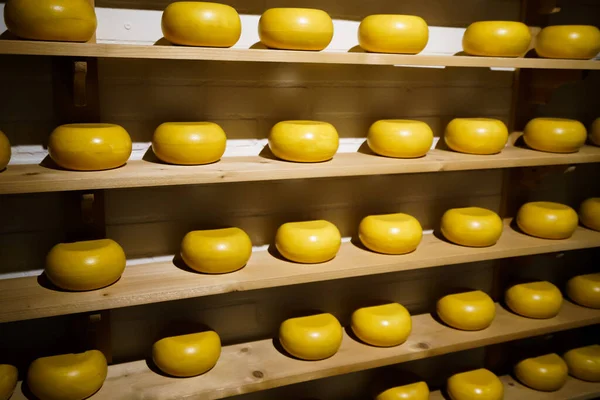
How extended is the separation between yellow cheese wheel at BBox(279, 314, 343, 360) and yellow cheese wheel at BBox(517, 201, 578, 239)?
0.87m

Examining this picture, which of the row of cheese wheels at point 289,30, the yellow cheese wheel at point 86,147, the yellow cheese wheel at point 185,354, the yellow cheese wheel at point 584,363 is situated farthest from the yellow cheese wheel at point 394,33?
the yellow cheese wheel at point 584,363

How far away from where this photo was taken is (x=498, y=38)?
178 cm

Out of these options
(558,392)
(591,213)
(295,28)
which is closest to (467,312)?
(558,392)

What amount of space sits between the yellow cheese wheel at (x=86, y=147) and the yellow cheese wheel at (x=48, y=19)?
23cm

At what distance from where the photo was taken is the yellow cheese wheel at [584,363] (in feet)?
7.20

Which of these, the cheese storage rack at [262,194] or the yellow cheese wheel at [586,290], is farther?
the yellow cheese wheel at [586,290]

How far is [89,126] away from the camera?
146cm

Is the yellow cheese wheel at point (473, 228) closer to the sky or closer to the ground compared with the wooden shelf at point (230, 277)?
closer to the sky

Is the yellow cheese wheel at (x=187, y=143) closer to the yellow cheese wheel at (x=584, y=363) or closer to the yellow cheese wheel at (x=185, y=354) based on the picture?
the yellow cheese wheel at (x=185, y=354)

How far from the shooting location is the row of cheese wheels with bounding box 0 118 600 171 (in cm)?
139

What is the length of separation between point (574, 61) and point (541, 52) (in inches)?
5.3

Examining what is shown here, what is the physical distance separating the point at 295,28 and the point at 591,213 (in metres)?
1.46

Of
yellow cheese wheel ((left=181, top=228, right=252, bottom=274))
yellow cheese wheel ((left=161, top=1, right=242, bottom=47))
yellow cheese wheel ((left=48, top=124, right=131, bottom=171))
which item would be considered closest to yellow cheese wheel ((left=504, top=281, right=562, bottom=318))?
yellow cheese wheel ((left=181, top=228, right=252, bottom=274))

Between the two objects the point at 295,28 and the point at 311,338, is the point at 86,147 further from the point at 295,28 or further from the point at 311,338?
the point at 311,338
